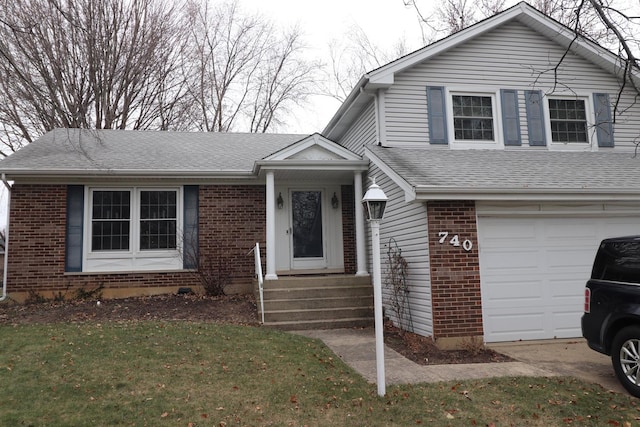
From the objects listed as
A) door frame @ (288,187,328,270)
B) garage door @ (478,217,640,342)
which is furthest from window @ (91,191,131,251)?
garage door @ (478,217,640,342)

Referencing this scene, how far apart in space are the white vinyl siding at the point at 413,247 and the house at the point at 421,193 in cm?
5

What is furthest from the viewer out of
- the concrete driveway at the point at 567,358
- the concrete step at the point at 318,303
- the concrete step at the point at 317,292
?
the concrete step at the point at 317,292

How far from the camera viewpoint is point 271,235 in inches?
379

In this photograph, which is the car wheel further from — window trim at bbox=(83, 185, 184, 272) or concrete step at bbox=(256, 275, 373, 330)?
window trim at bbox=(83, 185, 184, 272)

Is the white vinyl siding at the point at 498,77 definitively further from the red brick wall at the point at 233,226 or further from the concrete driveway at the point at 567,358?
the concrete driveway at the point at 567,358

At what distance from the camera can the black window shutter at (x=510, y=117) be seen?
9.92 metres

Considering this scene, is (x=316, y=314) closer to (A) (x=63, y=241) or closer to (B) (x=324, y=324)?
(B) (x=324, y=324)

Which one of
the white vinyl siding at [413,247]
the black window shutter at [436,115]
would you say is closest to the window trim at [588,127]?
the black window shutter at [436,115]

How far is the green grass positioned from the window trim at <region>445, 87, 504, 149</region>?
550 cm

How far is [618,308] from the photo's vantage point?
5.34m

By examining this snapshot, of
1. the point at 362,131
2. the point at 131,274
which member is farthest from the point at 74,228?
the point at 362,131

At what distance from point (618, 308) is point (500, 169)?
12.1 ft

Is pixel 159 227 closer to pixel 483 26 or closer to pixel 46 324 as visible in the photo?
pixel 46 324

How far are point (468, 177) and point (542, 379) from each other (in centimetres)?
348
